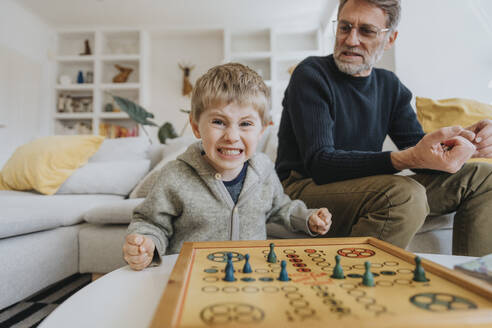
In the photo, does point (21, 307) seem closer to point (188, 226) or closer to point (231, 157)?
point (188, 226)

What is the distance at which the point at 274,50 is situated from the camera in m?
4.48

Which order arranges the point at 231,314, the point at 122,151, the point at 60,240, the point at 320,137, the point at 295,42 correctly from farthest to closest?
the point at 295,42 < the point at 122,151 < the point at 60,240 < the point at 320,137 < the point at 231,314

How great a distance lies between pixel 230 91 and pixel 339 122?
570mm

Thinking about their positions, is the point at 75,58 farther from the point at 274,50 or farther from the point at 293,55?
the point at 293,55

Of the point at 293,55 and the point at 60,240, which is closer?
the point at 60,240

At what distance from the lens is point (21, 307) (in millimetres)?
1228

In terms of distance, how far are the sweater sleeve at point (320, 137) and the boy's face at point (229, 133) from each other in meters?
0.32

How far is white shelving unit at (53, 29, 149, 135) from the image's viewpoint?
4539 millimetres

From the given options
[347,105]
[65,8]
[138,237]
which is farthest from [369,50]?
[65,8]

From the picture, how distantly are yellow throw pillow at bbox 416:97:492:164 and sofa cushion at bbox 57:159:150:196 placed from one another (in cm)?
164

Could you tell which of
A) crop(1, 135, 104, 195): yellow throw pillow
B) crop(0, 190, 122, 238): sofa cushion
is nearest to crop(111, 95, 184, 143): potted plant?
crop(1, 135, 104, 195): yellow throw pillow

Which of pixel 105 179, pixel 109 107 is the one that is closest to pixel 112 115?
pixel 109 107

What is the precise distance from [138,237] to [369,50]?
3.59 feet

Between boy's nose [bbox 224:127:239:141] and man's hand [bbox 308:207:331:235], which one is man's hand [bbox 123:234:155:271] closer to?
boy's nose [bbox 224:127:239:141]
